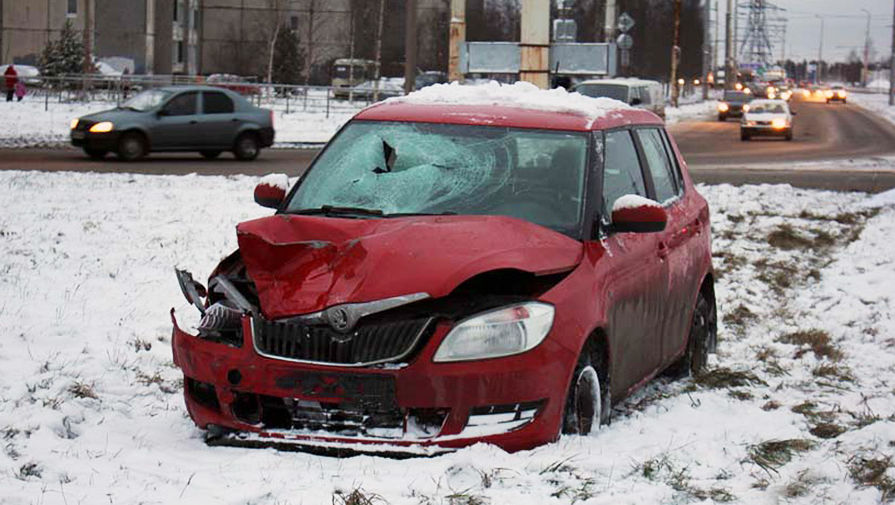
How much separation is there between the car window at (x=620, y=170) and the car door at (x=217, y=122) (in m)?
20.5

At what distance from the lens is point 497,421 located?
546cm

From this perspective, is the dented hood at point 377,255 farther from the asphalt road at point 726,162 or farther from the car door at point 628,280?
the asphalt road at point 726,162

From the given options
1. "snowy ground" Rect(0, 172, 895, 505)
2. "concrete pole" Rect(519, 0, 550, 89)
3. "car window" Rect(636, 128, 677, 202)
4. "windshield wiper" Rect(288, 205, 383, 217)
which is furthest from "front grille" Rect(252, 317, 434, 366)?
"concrete pole" Rect(519, 0, 550, 89)

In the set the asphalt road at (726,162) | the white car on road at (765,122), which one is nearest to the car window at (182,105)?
the asphalt road at (726,162)

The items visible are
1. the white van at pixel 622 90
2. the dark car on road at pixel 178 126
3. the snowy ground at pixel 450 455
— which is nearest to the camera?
the snowy ground at pixel 450 455

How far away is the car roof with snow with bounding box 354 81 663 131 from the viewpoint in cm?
682

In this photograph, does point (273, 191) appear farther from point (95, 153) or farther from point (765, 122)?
point (765, 122)

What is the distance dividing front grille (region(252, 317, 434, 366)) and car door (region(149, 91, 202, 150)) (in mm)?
21662

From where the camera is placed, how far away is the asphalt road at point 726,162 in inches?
941

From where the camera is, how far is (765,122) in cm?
4522

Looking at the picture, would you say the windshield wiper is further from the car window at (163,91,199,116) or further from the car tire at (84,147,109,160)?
the car window at (163,91,199,116)

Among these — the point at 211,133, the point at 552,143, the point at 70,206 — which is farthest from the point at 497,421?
the point at 211,133

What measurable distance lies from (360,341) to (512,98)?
7.07 ft

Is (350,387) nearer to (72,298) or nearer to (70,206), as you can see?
(72,298)
